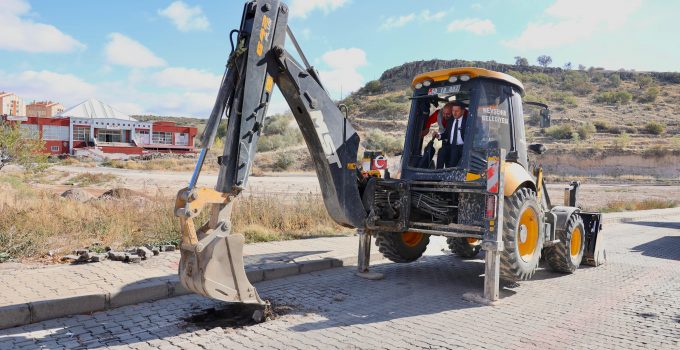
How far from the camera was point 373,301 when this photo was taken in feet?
20.9

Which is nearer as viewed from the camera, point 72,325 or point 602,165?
point 72,325

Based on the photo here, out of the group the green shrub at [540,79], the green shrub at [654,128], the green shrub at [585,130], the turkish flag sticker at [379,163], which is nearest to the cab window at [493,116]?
the turkish flag sticker at [379,163]

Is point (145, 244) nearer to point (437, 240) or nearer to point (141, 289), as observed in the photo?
point (141, 289)

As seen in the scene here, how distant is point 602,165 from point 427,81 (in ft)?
147

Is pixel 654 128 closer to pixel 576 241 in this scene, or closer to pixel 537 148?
pixel 576 241

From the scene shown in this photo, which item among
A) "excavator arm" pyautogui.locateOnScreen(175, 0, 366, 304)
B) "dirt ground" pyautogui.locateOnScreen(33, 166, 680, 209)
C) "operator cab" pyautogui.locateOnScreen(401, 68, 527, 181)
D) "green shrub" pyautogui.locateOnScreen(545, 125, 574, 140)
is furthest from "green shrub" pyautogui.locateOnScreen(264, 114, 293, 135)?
"excavator arm" pyautogui.locateOnScreen(175, 0, 366, 304)

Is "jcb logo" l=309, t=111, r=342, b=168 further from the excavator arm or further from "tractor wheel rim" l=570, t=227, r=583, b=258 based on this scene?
"tractor wheel rim" l=570, t=227, r=583, b=258

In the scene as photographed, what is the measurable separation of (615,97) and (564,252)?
71584 mm

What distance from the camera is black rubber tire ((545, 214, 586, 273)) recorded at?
8219mm

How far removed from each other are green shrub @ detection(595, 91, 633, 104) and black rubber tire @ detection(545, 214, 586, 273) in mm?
70515

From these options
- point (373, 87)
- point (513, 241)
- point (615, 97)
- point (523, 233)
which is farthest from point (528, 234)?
point (373, 87)

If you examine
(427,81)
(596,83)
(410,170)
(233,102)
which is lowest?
(410,170)

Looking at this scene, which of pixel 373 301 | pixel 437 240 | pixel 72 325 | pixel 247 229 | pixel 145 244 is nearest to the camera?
pixel 72 325

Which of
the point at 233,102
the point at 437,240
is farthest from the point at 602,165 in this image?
the point at 233,102
